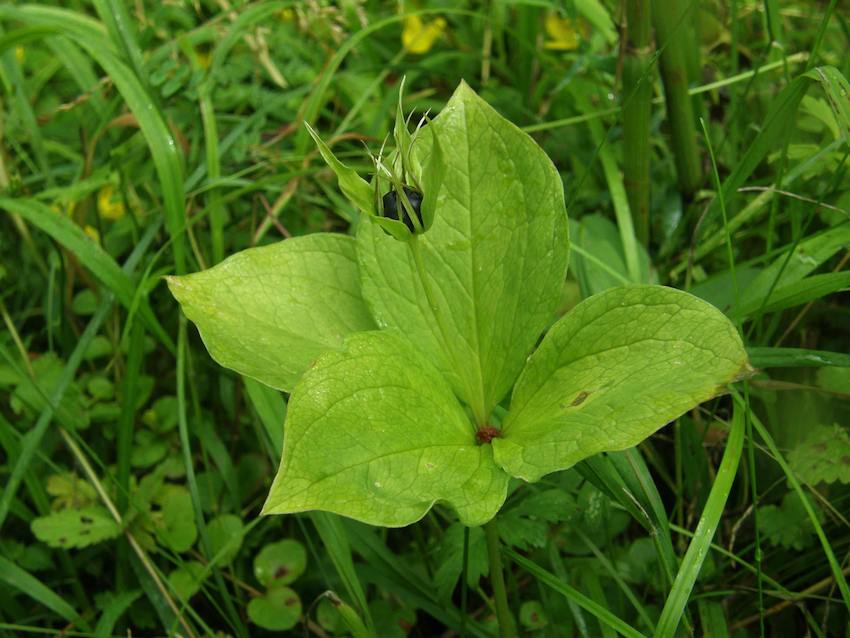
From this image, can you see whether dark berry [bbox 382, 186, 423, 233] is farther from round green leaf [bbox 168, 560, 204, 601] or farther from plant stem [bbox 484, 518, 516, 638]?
round green leaf [bbox 168, 560, 204, 601]

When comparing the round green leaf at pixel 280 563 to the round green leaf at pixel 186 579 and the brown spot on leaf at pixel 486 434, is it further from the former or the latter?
the brown spot on leaf at pixel 486 434

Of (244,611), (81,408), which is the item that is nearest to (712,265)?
(244,611)

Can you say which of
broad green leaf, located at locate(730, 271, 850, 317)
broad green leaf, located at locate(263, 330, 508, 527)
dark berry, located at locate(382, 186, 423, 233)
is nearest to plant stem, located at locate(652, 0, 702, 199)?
broad green leaf, located at locate(730, 271, 850, 317)

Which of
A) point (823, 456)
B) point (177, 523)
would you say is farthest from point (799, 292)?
point (177, 523)

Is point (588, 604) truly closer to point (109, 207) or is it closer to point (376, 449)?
point (376, 449)

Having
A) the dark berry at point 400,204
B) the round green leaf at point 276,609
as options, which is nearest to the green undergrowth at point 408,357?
the round green leaf at point 276,609
